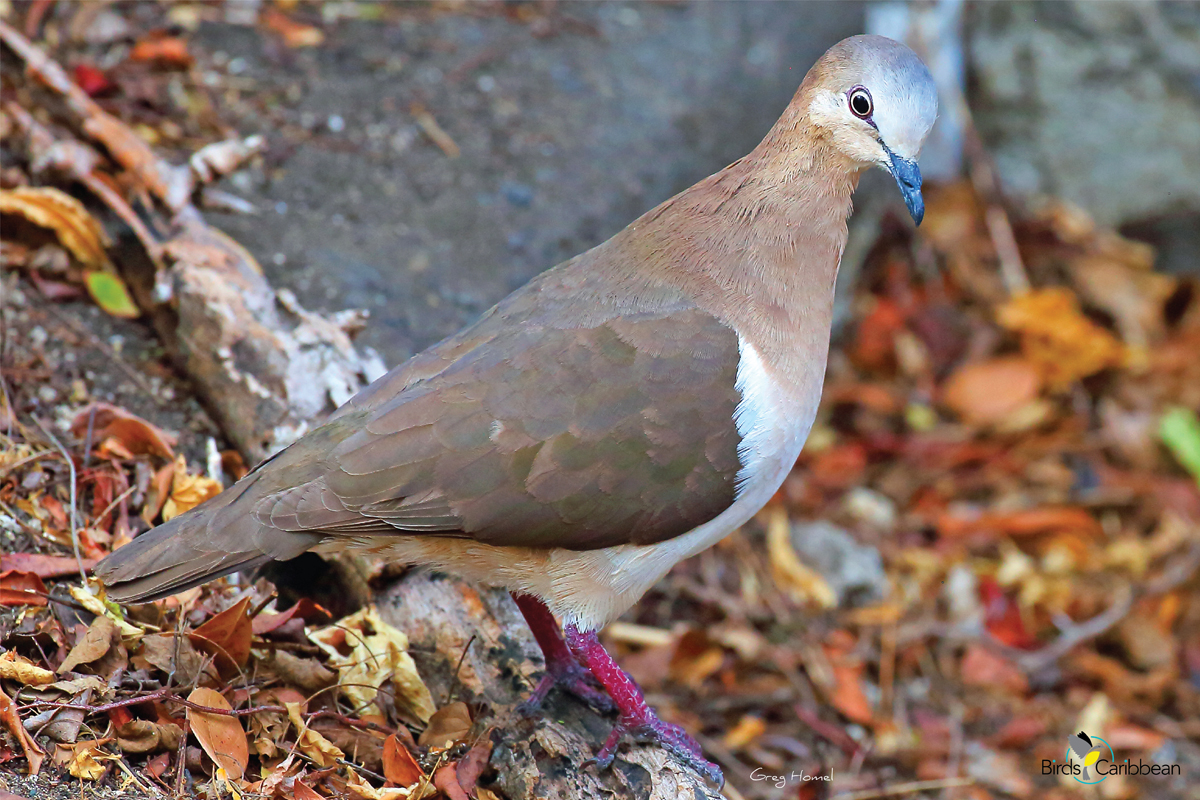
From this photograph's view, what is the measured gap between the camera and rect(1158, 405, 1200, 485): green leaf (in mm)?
6082

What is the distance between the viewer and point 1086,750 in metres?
4.73

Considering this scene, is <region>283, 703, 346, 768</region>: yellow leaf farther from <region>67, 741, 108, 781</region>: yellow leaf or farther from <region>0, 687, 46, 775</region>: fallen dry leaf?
<region>0, 687, 46, 775</region>: fallen dry leaf

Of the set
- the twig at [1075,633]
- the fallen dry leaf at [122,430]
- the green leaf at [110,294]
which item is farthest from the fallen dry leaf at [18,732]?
the twig at [1075,633]

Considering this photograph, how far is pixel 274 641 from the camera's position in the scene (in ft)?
11.0

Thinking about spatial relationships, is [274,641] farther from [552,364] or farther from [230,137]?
[230,137]

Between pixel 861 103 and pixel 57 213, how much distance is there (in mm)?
2813

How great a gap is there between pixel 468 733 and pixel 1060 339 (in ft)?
14.7

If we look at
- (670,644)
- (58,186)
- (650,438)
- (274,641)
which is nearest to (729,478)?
(650,438)

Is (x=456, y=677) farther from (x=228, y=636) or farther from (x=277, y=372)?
(x=277, y=372)

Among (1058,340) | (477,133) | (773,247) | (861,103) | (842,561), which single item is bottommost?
(842,561)

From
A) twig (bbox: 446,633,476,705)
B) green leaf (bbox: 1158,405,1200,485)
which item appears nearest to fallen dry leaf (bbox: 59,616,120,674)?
twig (bbox: 446,633,476,705)

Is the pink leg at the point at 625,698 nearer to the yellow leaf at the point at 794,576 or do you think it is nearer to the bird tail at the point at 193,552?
the bird tail at the point at 193,552

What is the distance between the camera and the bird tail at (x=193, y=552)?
2979 mm

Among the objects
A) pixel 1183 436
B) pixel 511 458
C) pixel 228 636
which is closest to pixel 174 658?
pixel 228 636
